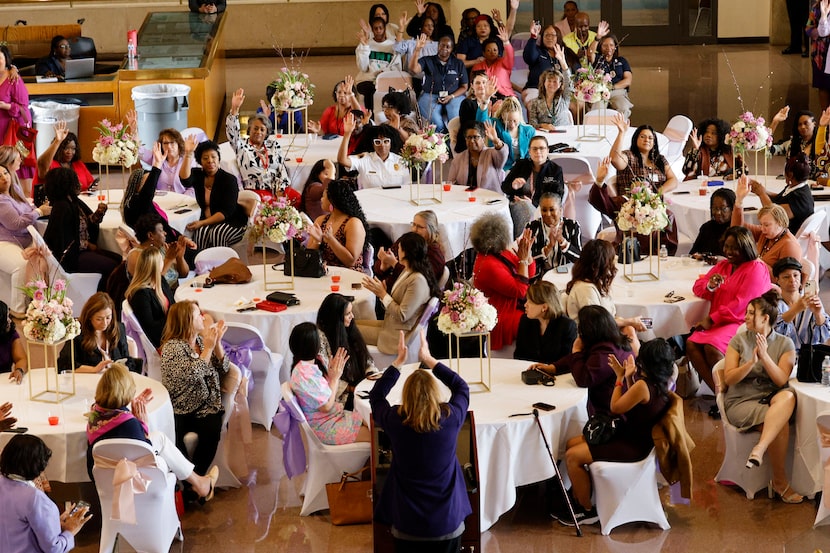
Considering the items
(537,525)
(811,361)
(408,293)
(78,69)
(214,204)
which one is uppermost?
(78,69)

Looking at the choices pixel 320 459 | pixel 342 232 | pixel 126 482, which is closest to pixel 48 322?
pixel 126 482

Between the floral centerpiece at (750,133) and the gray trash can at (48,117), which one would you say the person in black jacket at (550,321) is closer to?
the floral centerpiece at (750,133)

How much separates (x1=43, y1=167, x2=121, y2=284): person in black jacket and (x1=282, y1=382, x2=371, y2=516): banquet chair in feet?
10.3

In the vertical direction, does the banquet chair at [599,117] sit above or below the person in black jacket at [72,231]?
above

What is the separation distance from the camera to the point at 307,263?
861 cm

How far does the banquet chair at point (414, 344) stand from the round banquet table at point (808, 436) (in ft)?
6.68

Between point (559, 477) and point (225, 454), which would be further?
point (225, 454)

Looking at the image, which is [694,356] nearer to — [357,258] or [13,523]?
[357,258]

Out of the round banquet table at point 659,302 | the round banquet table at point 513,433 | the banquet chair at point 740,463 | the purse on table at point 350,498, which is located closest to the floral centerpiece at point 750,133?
the round banquet table at point 659,302

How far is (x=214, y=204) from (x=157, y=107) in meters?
4.04

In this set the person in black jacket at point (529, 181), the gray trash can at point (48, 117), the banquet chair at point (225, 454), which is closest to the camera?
the banquet chair at point (225, 454)

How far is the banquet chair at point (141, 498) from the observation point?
6.02 meters

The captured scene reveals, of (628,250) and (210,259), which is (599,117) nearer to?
(628,250)

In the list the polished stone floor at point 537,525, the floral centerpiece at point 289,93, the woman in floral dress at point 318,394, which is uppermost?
the floral centerpiece at point 289,93
